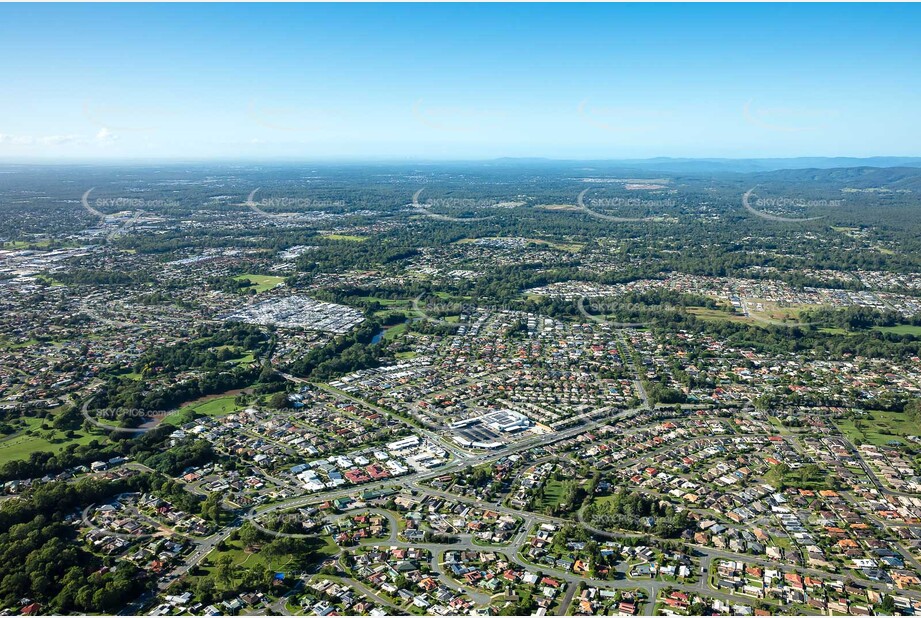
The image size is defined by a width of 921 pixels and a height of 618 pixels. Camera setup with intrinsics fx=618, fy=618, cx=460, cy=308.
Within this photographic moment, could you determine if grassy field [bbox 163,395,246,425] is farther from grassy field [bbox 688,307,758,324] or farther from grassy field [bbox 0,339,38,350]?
grassy field [bbox 688,307,758,324]

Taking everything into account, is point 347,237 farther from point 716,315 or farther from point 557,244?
point 716,315

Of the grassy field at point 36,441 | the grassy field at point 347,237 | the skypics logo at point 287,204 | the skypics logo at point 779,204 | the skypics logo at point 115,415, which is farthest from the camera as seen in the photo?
the skypics logo at point 287,204

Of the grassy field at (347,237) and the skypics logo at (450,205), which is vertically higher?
the skypics logo at (450,205)

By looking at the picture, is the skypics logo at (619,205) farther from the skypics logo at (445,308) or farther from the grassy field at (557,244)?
the skypics logo at (445,308)

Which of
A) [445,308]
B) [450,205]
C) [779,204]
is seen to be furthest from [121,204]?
[779,204]

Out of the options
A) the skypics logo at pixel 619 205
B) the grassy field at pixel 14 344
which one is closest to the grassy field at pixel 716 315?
the grassy field at pixel 14 344

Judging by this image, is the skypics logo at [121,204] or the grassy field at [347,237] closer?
the grassy field at [347,237]

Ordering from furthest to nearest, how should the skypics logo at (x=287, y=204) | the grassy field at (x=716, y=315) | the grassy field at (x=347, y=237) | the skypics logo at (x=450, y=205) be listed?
the skypics logo at (x=287, y=204), the skypics logo at (x=450, y=205), the grassy field at (x=347, y=237), the grassy field at (x=716, y=315)
